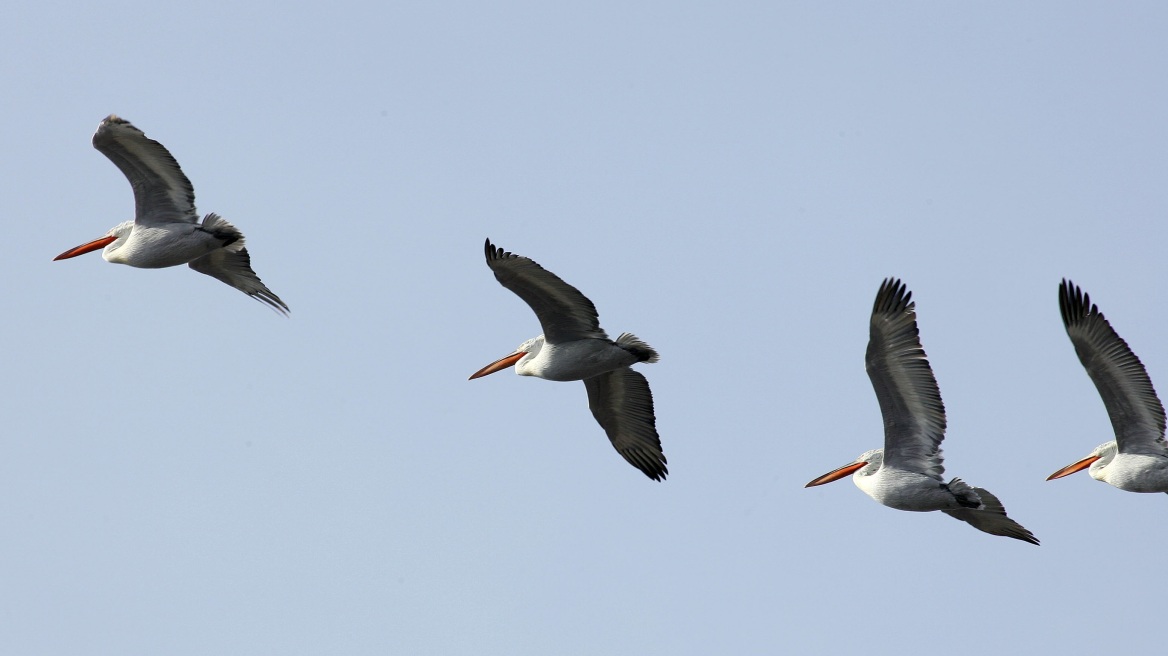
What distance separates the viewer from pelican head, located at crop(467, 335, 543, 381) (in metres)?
18.9

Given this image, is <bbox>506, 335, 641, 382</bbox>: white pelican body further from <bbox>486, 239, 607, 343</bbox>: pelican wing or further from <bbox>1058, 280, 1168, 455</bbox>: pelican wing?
<bbox>1058, 280, 1168, 455</bbox>: pelican wing

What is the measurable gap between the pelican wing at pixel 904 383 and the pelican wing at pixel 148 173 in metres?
6.89

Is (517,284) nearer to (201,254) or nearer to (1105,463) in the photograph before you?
(201,254)

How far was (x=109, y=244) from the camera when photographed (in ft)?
62.7

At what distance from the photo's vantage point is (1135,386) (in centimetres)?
1797

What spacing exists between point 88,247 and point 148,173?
1990mm

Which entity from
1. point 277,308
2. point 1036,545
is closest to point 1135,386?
point 1036,545

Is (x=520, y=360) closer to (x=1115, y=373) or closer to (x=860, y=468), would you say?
(x=860, y=468)

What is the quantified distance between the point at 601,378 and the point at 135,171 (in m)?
5.27

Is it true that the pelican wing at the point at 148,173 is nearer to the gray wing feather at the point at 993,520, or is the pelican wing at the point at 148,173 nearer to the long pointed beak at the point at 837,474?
the long pointed beak at the point at 837,474

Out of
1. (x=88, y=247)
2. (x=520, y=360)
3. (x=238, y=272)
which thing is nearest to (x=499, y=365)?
(x=520, y=360)


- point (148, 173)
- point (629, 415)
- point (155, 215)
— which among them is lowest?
point (629, 415)

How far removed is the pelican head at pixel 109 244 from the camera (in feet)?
61.9

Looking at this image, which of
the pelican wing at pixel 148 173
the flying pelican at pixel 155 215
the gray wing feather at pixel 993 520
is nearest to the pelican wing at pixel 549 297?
the flying pelican at pixel 155 215
